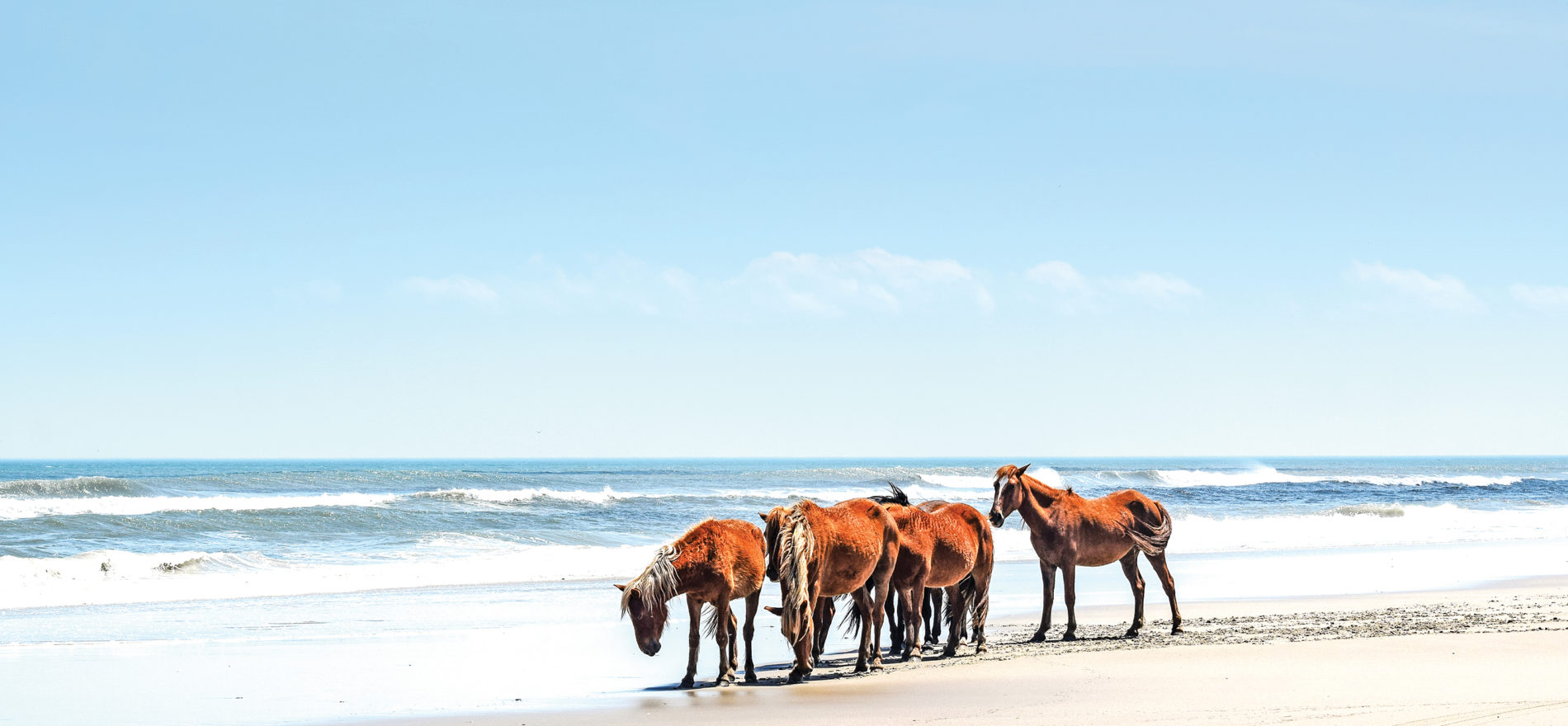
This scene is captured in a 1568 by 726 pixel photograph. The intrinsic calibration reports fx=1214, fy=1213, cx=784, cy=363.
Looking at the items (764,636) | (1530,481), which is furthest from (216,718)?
(1530,481)

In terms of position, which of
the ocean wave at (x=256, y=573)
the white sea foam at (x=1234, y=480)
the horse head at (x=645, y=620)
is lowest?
the white sea foam at (x=1234, y=480)

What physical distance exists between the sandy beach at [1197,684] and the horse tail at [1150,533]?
2.41 feet

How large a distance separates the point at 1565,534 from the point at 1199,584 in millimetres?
16548

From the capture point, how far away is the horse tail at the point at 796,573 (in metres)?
7.89

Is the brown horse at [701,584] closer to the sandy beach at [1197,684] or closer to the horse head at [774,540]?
the horse head at [774,540]

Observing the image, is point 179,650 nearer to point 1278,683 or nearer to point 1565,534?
point 1278,683

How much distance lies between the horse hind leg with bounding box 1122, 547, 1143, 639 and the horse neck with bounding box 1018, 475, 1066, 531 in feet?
3.13

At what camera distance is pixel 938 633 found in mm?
10586

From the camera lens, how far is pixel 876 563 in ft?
28.1

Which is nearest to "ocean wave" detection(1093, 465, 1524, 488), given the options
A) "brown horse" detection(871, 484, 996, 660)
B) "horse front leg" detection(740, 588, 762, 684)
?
"brown horse" detection(871, 484, 996, 660)

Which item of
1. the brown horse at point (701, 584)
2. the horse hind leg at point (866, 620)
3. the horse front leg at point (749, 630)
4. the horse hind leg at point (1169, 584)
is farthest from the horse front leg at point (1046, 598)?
the brown horse at point (701, 584)

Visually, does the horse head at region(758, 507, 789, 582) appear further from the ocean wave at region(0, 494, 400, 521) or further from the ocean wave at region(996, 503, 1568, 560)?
the ocean wave at region(0, 494, 400, 521)

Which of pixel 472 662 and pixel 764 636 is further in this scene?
pixel 764 636

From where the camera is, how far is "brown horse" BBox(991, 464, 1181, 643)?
10258 millimetres
